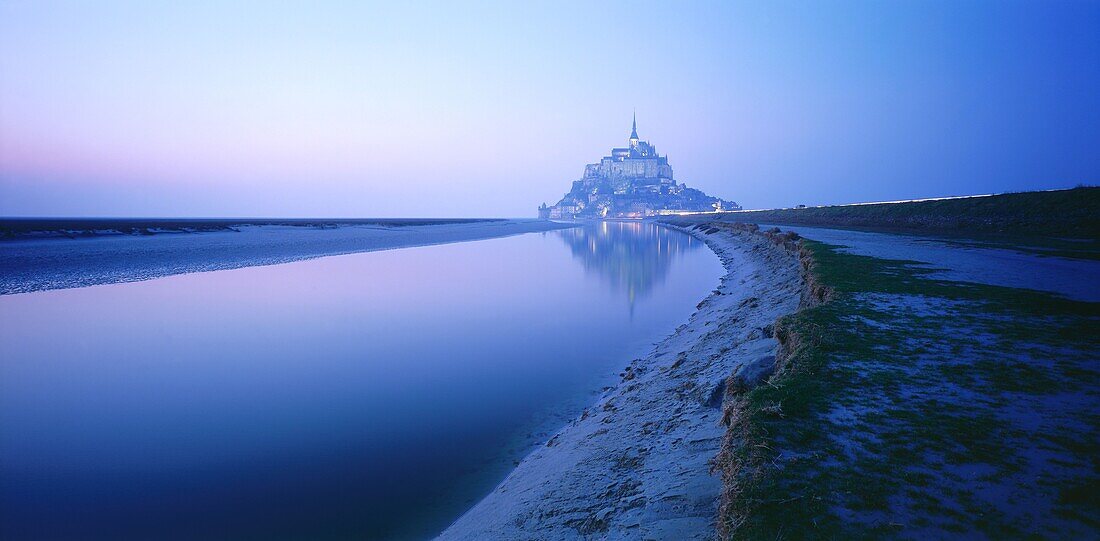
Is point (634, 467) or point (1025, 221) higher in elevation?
point (1025, 221)

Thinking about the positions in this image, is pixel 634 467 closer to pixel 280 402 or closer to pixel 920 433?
pixel 920 433

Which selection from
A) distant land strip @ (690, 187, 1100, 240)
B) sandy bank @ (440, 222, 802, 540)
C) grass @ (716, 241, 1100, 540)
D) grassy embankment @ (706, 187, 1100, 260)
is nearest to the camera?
grass @ (716, 241, 1100, 540)

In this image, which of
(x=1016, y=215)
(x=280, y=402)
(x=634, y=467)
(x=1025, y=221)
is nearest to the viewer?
(x=634, y=467)

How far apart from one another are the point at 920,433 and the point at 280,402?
9770 millimetres

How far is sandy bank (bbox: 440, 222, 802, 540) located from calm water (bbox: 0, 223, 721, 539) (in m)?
0.76

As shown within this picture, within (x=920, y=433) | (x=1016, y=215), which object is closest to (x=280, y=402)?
(x=920, y=433)

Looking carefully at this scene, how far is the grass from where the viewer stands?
10.6ft

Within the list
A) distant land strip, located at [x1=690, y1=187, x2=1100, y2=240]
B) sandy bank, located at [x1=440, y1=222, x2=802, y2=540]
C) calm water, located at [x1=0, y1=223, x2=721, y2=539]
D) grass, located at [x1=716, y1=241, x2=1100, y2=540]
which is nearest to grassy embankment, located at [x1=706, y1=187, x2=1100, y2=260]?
distant land strip, located at [x1=690, y1=187, x2=1100, y2=240]

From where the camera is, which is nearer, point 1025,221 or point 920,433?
point 920,433

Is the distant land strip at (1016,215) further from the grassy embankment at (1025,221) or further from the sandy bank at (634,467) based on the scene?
the sandy bank at (634,467)

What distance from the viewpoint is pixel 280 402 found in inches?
366

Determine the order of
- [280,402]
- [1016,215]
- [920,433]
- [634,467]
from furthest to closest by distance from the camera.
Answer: [1016,215] < [280,402] < [634,467] < [920,433]

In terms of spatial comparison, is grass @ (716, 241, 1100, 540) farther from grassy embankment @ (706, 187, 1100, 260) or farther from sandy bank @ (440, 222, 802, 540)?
grassy embankment @ (706, 187, 1100, 260)

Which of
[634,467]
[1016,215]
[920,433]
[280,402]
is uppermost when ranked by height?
[1016,215]
